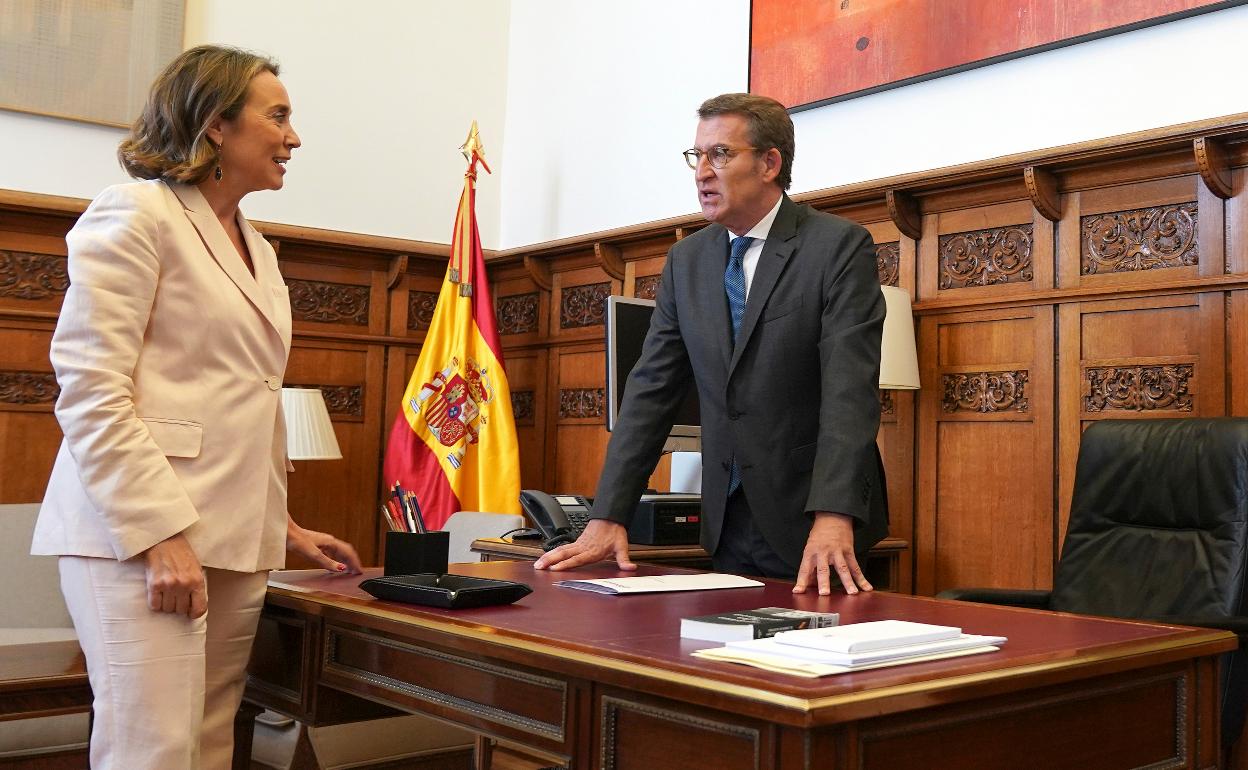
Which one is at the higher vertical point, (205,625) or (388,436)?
(388,436)

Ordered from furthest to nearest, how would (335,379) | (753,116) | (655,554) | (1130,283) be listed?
(335,379) < (1130,283) < (655,554) < (753,116)

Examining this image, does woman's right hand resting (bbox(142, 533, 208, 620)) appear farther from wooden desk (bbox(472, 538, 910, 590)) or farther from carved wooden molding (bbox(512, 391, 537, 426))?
carved wooden molding (bbox(512, 391, 537, 426))

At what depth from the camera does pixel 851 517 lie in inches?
78.8

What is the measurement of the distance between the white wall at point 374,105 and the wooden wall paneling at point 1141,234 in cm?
327

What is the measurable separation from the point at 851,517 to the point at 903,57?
2665 mm

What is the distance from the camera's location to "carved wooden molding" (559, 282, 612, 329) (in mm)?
5348

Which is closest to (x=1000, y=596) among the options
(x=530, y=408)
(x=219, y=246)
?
(x=219, y=246)

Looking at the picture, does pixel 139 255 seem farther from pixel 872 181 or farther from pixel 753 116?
pixel 872 181

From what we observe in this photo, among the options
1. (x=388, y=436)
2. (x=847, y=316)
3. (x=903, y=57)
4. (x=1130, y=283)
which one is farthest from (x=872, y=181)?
(x=388, y=436)

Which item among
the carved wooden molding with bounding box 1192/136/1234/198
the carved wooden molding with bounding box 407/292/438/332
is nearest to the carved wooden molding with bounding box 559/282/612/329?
the carved wooden molding with bounding box 407/292/438/332

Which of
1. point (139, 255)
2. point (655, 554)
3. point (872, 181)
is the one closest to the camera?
point (139, 255)

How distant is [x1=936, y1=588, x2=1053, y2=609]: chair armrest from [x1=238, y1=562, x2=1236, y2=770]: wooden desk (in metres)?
0.97

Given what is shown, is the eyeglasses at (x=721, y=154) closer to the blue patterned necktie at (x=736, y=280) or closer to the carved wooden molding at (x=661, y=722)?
the blue patterned necktie at (x=736, y=280)

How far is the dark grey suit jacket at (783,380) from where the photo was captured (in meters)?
2.16
